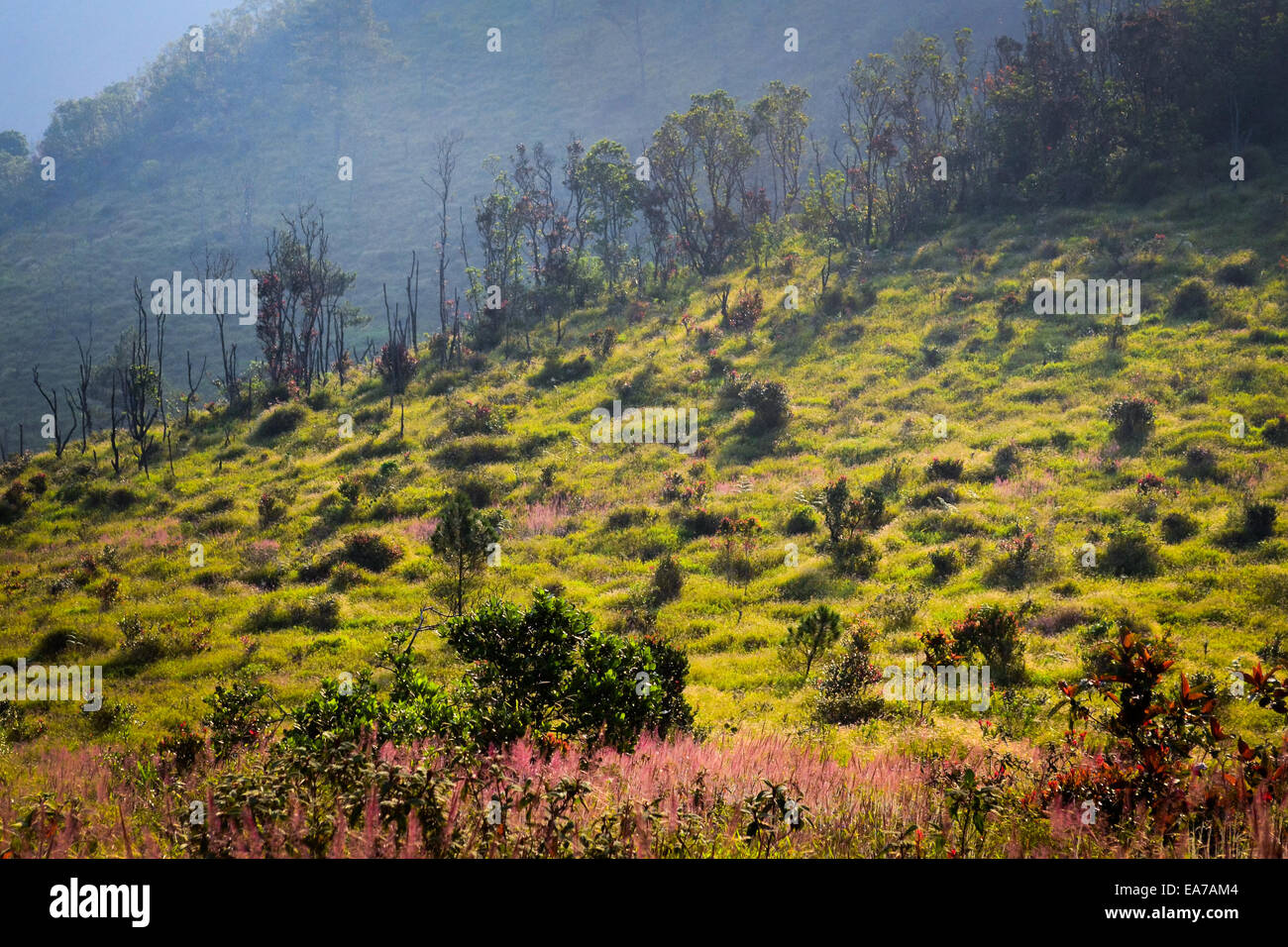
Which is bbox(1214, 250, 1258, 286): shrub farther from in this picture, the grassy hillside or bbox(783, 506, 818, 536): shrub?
bbox(783, 506, 818, 536): shrub

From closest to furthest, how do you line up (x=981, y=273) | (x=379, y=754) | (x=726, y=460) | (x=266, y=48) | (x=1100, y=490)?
(x=379, y=754), (x=1100, y=490), (x=726, y=460), (x=981, y=273), (x=266, y=48)

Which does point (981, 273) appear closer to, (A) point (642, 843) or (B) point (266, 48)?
(A) point (642, 843)

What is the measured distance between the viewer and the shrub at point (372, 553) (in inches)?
800

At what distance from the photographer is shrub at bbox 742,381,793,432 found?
26938 millimetres

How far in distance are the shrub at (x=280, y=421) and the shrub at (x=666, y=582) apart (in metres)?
24.3

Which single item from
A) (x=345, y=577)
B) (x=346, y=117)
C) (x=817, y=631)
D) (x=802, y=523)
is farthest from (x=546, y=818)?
(x=346, y=117)

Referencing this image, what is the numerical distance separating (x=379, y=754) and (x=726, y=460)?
68.0 feet

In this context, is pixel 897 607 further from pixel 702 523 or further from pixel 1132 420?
pixel 1132 420

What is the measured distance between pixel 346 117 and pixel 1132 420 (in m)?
135

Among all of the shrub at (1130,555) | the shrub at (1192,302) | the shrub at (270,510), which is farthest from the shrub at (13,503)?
the shrub at (1192,302)

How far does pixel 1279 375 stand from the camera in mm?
22391

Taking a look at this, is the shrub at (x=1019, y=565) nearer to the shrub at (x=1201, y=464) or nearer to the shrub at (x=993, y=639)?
the shrub at (x=993, y=639)

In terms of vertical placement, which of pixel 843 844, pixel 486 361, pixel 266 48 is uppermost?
pixel 266 48
